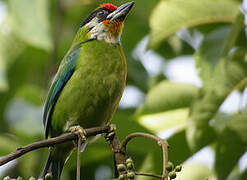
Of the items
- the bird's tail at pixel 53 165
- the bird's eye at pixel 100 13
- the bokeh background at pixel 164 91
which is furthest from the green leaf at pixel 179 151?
the bird's eye at pixel 100 13

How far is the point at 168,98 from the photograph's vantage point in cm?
302

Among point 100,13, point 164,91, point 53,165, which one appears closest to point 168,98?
point 164,91

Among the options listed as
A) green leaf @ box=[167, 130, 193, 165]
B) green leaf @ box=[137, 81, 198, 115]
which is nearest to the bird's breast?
green leaf @ box=[137, 81, 198, 115]

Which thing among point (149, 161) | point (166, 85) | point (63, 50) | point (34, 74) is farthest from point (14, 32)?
point (149, 161)

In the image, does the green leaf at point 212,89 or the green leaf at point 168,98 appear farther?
the green leaf at point 168,98

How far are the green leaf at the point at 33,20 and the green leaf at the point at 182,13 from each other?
0.69m

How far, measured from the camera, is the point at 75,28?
15.0 ft

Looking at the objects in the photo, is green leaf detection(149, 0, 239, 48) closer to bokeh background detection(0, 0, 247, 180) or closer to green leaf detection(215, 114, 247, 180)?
bokeh background detection(0, 0, 247, 180)

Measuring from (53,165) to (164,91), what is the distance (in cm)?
88

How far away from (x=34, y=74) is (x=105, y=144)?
175 cm

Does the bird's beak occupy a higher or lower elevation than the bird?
higher

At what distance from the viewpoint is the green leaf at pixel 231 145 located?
2.63m

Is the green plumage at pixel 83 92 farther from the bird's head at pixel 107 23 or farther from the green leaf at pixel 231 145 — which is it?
the green leaf at pixel 231 145

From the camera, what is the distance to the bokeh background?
2.70 m
